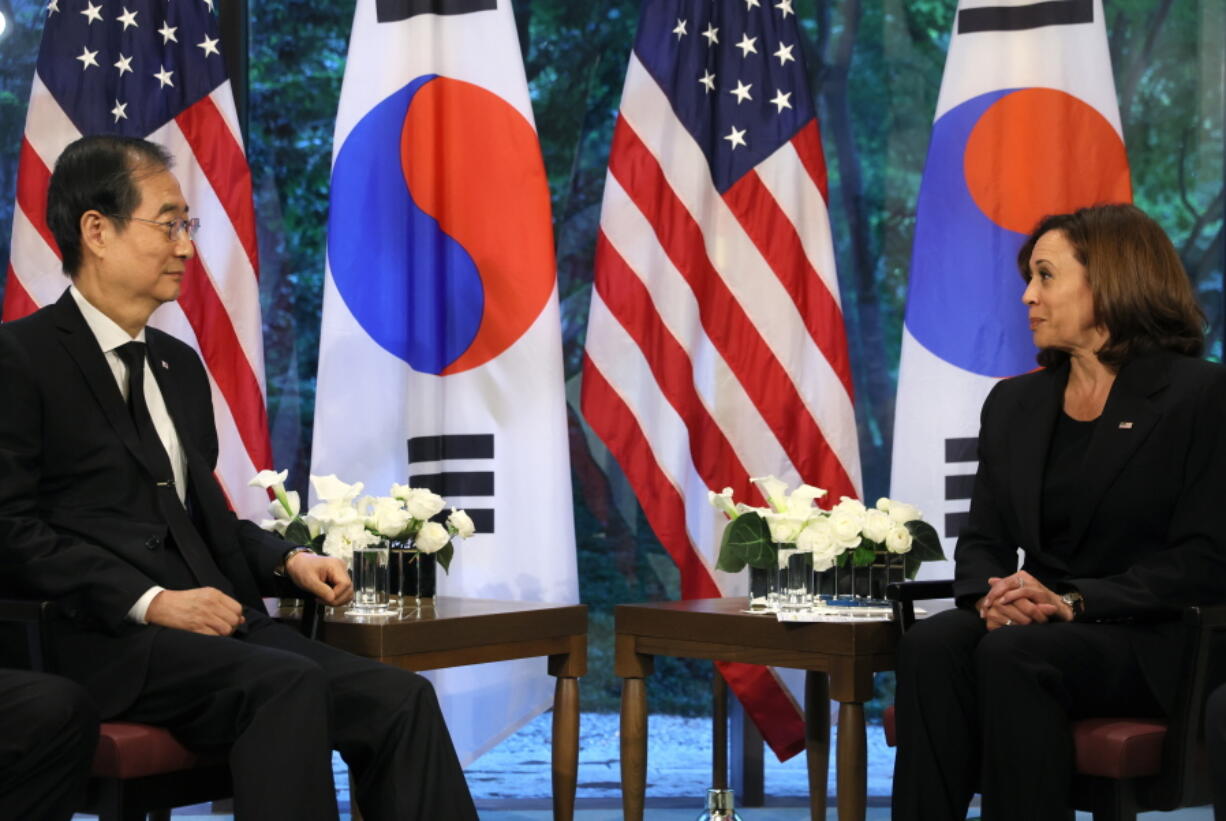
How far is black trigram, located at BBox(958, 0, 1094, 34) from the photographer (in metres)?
3.95

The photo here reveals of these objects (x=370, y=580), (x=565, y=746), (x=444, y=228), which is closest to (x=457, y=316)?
(x=444, y=228)

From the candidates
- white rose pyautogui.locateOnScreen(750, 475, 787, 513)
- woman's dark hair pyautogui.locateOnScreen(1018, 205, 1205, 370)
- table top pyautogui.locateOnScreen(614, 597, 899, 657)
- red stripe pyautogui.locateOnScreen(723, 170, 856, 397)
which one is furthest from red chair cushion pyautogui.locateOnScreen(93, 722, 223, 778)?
red stripe pyautogui.locateOnScreen(723, 170, 856, 397)

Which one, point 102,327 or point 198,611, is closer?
→ point 198,611

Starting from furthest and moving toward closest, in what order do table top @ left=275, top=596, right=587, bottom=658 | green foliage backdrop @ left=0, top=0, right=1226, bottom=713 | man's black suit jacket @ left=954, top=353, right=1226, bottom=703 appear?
green foliage backdrop @ left=0, top=0, right=1226, bottom=713, table top @ left=275, top=596, right=587, bottom=658, man's black suit jacket @ left=954, top=353, right=1226, bottom=703

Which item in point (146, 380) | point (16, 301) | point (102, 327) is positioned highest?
point (16, 301)

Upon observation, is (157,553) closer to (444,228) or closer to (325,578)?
(325,578)

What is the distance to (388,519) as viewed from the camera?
9.83 ft

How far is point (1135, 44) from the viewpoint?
15.4 ft

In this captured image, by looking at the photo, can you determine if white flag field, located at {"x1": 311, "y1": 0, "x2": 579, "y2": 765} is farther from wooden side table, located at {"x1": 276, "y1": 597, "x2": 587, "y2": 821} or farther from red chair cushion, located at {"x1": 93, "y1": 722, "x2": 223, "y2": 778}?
red chair cushion, located at {"x1": 93, "y1": 722, "x2": 223, "y2": 778}

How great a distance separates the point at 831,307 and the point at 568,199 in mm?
1166

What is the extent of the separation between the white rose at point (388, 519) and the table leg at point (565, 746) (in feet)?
1.68

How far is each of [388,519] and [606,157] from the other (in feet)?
6.92

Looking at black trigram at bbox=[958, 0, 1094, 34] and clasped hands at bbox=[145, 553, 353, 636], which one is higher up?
black trigram at bbox=[958, 0, 1094, 34]

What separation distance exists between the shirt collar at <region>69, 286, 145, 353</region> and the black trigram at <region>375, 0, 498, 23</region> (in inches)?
60.4
